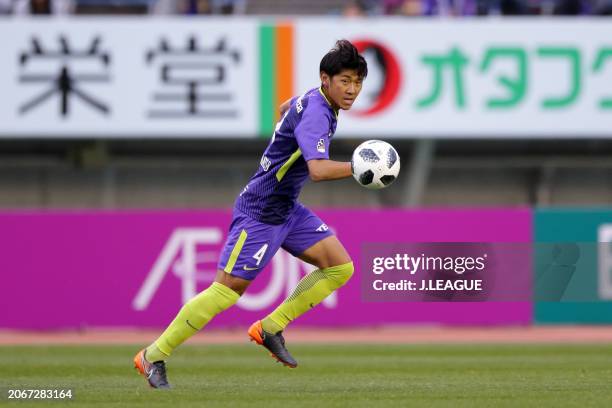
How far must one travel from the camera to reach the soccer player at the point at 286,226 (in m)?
8.19

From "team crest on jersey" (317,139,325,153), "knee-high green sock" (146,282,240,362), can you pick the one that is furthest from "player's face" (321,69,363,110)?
"knee-high green sock" (146,282,240,362)

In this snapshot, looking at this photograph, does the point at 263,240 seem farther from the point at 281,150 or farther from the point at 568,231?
the point at 568,231

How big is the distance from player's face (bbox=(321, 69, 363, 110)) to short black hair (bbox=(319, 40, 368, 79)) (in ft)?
0.10

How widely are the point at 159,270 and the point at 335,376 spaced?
788 centimetres

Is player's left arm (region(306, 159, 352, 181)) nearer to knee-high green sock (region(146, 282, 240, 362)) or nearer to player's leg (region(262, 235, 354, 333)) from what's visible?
player's leg (region(262, 235, 354, 333))

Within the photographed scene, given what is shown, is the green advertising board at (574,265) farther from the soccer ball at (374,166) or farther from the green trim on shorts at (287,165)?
the soccer ball at (374,166)

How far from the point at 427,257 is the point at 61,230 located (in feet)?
27.8

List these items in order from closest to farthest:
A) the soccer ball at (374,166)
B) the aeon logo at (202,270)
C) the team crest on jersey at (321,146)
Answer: the soccer ball at (374,166), the team crest on jersey at (321,146), the aeon logo at (202,270)

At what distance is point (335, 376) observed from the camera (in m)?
10.0

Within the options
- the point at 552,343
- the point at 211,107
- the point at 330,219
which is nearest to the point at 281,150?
the point at 552,343

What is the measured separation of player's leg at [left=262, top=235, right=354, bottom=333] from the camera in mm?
8836

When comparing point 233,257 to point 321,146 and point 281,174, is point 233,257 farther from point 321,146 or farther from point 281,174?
point 321,146

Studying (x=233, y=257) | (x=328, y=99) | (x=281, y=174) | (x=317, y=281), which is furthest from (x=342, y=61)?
(x=317, y=281)

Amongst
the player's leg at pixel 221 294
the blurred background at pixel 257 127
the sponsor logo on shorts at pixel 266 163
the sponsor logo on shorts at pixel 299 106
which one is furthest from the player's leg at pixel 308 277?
the blurred background at pixel 257 127
